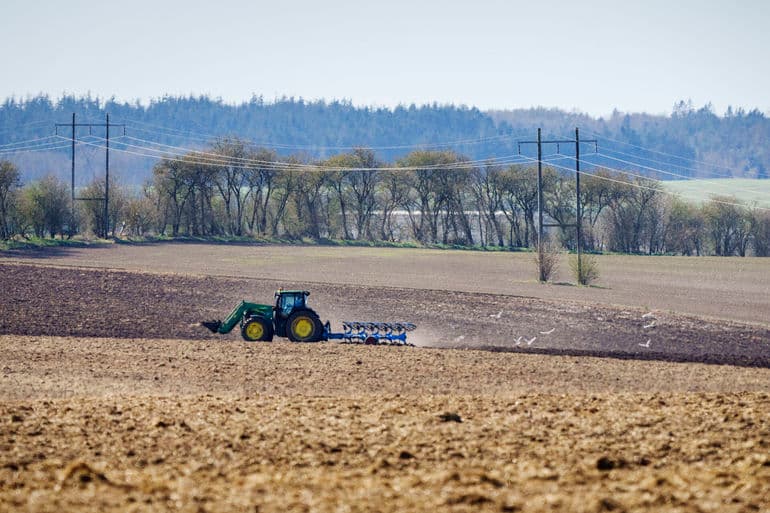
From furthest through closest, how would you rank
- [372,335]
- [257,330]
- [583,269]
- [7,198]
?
[7,198] < [583,269] < [372,335] < [257,330]

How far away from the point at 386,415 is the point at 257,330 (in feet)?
40.7

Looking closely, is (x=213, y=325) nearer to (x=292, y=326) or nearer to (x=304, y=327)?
(x=292, y=326)

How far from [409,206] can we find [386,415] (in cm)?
8701

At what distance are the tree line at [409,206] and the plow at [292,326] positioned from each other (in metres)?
59.8

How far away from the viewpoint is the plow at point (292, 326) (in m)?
29.0

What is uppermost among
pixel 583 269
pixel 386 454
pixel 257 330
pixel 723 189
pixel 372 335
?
pixel 723 189

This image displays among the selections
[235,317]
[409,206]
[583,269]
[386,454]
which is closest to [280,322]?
[235,317]

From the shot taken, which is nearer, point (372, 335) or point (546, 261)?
point (372, 335)

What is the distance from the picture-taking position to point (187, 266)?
2196 inches

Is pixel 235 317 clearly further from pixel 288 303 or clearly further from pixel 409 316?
pixel 409 316

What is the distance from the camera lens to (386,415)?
17156mm

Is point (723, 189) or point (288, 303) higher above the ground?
point (723, 189)

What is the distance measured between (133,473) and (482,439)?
505 centimetres

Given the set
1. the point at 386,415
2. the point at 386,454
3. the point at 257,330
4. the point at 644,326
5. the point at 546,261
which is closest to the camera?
the point at 386,454
